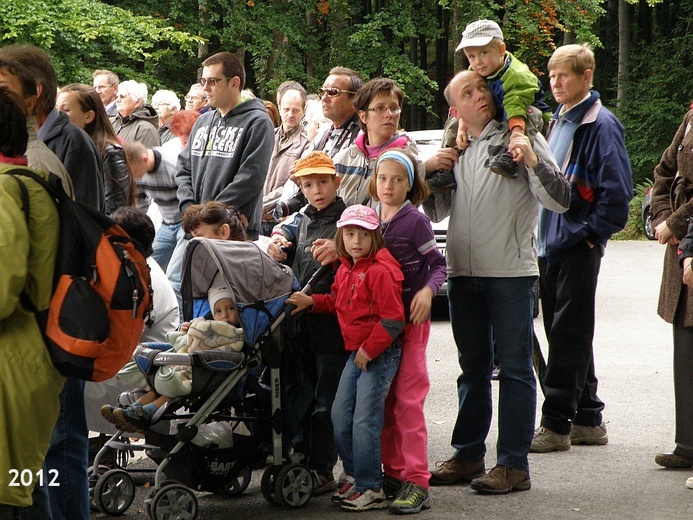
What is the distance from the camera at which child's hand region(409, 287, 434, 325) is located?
17.8ft

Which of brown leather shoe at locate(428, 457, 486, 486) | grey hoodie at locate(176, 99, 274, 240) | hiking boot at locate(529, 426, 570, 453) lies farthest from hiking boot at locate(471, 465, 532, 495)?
grey hoodie at locate(176, 99, 274, 240)

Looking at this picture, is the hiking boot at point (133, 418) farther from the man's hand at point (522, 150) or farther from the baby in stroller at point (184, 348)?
the man's hand at point (522, 150)

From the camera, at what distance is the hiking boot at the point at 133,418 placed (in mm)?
5168

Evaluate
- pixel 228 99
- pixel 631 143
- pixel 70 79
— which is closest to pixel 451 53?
pixel 631 143

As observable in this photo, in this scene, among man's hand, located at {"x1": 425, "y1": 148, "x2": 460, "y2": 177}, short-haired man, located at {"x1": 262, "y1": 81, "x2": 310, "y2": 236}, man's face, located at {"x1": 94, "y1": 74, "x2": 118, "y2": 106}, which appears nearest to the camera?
man's hand, located at {"x1": 425, "y1": 148, "x2": 460, "y2": 177}

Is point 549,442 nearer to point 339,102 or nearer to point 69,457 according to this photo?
point 339,102

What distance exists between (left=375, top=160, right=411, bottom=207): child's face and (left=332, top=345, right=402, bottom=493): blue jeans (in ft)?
2.67

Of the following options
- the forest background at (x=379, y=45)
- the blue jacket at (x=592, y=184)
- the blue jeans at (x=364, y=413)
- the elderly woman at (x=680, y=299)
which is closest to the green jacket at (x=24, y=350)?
the blue jeans at (x=364, y=413)

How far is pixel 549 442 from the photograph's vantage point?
6602 millimetres

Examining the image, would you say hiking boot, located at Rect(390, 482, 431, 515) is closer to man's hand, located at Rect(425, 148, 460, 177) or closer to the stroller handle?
the stroller handle

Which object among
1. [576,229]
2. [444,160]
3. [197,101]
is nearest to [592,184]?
[576,229]

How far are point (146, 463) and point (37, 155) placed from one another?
2.89m

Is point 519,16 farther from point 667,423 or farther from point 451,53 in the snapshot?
point 667,423

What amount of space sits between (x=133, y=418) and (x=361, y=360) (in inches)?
47.7
